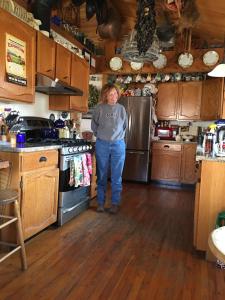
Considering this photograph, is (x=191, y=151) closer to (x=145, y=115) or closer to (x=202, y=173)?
(x=145, y=115)

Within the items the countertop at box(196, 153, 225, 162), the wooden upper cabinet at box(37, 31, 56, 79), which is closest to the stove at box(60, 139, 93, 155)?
the wooden upper cabinet at box(37, 31, 56, 79)

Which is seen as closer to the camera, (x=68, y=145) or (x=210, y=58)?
(x=68, y=145)

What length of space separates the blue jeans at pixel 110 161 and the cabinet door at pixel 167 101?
214 centimetres

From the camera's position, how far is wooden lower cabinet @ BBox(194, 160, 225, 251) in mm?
1994

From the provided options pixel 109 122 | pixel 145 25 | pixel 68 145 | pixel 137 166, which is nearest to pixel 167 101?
pixel 137 166

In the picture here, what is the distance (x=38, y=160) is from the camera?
214cm

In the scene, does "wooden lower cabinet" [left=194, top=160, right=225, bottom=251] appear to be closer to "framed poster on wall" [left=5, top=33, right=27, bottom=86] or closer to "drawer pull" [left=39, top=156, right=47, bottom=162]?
"drawer pull" [left=39, top=156, right=47, bottom=162]

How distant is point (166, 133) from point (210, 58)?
4.94ft

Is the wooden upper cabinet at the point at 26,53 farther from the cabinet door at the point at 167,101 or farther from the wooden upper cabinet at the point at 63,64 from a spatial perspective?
the cabinet door at the point at 167,101

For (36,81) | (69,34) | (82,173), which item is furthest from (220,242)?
(69,34)

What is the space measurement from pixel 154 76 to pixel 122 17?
125cm

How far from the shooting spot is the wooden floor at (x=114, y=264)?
157 centimetres

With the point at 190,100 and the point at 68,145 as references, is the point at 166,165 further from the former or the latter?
the point at 68,145

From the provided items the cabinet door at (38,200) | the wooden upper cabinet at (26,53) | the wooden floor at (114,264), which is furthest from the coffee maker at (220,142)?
the wooden upper cabinet at (26,53)
